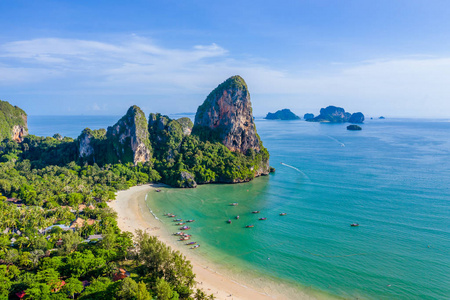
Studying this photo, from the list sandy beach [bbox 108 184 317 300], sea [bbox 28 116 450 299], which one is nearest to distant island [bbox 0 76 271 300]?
sandy beach [bbox 108 184 317 300]

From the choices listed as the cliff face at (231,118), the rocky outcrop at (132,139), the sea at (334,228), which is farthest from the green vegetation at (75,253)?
the cliff face at (231,118)

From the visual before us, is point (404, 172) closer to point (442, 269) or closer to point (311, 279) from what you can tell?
point (442, 269)

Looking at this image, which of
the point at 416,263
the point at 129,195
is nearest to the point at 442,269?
the point at 416,263

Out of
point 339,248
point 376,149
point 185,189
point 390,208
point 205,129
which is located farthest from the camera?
point 376,149

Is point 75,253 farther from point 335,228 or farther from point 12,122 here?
point 12,122

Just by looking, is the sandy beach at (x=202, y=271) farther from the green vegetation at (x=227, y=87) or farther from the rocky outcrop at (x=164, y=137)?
the green vegetation at (x=227, y=87)

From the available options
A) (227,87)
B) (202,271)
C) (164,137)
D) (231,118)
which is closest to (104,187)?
(164,137)
